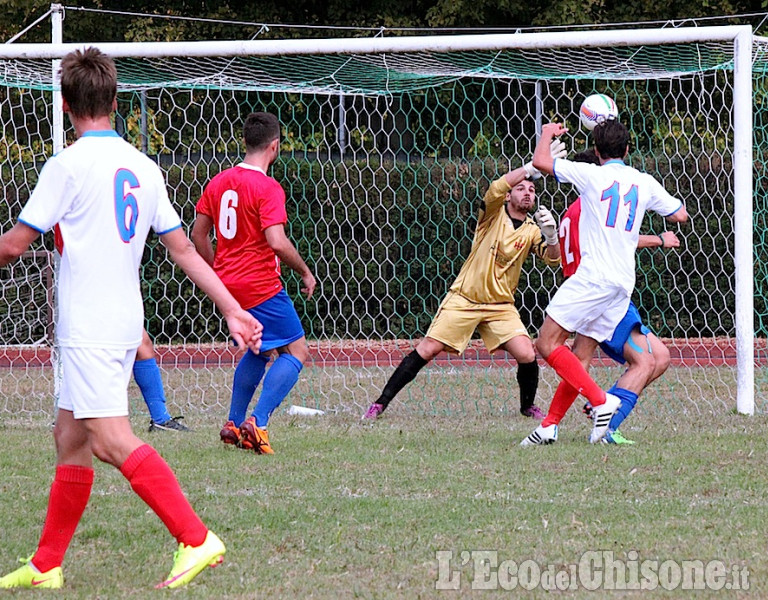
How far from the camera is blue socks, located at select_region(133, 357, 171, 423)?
734 centimetres

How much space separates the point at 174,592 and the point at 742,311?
5.44 meters

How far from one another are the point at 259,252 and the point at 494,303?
2245 mm

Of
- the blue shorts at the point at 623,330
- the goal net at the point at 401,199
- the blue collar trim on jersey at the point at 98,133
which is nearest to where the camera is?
the blue collar trim on jersey at the point at 98,133

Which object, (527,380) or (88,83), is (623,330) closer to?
(527,380)

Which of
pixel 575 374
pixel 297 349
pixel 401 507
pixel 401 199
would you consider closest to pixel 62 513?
pixel 401 507

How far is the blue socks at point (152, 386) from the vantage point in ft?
24.1

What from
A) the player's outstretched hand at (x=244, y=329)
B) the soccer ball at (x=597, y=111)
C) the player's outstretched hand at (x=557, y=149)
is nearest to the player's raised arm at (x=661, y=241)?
the player's outstretched hand at (x=557, y=149)

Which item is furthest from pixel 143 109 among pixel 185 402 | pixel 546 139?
pixel 546 139

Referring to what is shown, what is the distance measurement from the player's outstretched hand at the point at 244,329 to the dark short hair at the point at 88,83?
0.78m

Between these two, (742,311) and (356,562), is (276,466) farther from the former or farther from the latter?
(742,311)

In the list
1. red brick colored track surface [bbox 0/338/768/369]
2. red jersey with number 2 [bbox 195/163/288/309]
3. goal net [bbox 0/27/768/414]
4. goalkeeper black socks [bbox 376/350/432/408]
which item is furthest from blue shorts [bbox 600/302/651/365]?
red brick colored track surface [bbox 0/338/768/369]

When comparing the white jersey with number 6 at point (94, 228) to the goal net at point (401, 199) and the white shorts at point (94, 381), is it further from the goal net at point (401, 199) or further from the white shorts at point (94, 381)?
the goal net at point (401, 199)

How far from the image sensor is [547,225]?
7543 mm

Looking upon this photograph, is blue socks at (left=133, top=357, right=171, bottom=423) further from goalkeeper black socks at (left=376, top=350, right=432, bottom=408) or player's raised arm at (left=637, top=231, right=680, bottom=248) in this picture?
player's raised arm at (left=637, top=231, right=680, bottom=248)
